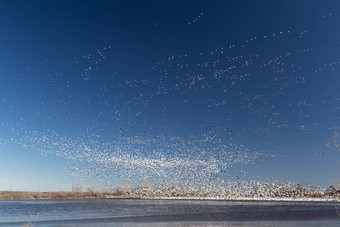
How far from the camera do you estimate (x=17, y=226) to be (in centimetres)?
2544

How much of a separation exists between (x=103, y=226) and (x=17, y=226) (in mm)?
8233

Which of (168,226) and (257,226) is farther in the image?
(168,226)

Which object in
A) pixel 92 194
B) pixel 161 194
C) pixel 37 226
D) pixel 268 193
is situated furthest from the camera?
pixel 161 194

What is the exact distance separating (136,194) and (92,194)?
30321mm

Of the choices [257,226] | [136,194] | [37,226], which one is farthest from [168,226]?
[136,194]

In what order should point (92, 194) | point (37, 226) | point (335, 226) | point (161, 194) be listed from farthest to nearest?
point (161, 194) < point (92, 194) < point (37, 226) < point (335, 226)

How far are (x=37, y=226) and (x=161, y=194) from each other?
174035 millimetres

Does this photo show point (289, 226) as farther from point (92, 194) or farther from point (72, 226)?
point (92, 194)

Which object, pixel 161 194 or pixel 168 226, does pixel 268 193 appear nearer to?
pixel 161 194

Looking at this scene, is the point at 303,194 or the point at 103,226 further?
the point at 303,194

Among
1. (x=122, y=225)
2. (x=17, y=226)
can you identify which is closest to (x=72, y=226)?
(x=122, y=225)

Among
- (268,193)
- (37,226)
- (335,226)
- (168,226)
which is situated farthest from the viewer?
(268,193)

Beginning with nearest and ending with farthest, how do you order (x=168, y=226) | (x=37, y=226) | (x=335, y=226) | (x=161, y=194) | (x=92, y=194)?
(x=335, y=226) < (x=168, y=226) < (x=37, y=226) < (x=92, y=194) < (x=161, y=194)

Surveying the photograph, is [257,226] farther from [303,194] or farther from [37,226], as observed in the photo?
[303,194]
